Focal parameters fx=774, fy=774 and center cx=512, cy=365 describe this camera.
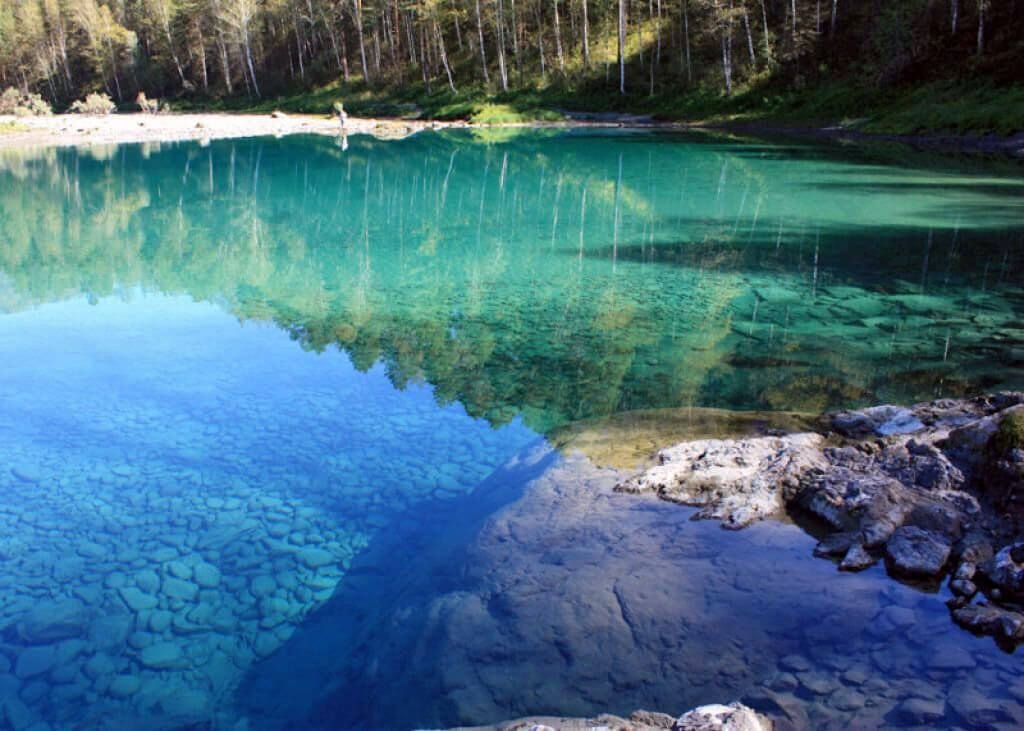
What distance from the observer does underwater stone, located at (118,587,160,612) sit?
24.9ft

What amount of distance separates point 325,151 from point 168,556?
150 ft

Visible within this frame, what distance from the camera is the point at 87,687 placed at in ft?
21.4

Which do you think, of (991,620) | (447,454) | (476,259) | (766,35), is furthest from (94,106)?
(991,620)

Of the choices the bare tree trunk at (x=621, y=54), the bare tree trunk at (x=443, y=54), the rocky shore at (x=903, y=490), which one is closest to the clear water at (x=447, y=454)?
the rocky shore at (x=903, y=490)

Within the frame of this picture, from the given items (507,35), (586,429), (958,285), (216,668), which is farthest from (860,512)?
(507,35)

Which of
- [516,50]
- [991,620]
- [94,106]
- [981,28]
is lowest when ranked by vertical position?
[991,620]

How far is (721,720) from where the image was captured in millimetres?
4949

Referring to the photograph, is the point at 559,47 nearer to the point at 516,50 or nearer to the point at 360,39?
the point at 516,50

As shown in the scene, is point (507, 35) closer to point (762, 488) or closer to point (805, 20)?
point (805, 20)

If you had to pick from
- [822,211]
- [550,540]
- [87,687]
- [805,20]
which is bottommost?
[87,687]

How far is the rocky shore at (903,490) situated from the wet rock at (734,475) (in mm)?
12

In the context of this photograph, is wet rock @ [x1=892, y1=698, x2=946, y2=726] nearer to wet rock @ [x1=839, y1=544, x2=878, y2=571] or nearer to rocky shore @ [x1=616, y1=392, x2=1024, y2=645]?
rocky shore @ [x1=616, y1=392, x2=1024, y2=645]

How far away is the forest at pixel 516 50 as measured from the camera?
162 ft

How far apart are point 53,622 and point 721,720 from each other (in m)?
6.17
